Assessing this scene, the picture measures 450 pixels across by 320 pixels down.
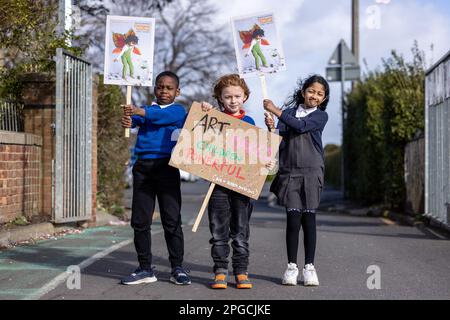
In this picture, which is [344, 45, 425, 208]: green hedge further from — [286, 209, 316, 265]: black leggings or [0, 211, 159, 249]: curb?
[286, 209, 316, 265]: black leggings

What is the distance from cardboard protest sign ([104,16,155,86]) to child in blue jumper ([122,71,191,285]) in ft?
1.84

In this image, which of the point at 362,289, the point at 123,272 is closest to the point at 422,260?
the point at 362,289

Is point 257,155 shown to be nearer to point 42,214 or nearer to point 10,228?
point 10,228

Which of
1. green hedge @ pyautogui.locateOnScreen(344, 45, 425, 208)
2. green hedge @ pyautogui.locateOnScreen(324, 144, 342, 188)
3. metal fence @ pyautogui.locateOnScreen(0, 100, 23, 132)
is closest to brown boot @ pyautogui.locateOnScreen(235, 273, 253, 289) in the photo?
metal fence @ pyautogui.locateOnScreen(0, 100, 23, 132)

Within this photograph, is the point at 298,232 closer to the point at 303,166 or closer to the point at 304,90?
the point at 303,166

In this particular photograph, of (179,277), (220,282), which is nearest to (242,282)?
(220,282)

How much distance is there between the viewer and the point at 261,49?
22.8 ft

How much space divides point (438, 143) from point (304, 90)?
6587 millimetres

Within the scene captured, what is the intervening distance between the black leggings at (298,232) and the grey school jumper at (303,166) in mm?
63

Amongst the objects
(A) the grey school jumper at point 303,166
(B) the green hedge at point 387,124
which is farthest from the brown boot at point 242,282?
(B) the green hedge at point 387,124

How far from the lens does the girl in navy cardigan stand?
21.8 ft

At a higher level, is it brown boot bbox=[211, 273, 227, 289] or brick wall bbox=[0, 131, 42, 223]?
brick wall bbox=[0, 131, 42, 223]

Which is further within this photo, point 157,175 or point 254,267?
point 254,267

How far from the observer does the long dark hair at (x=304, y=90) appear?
6.85 metres
